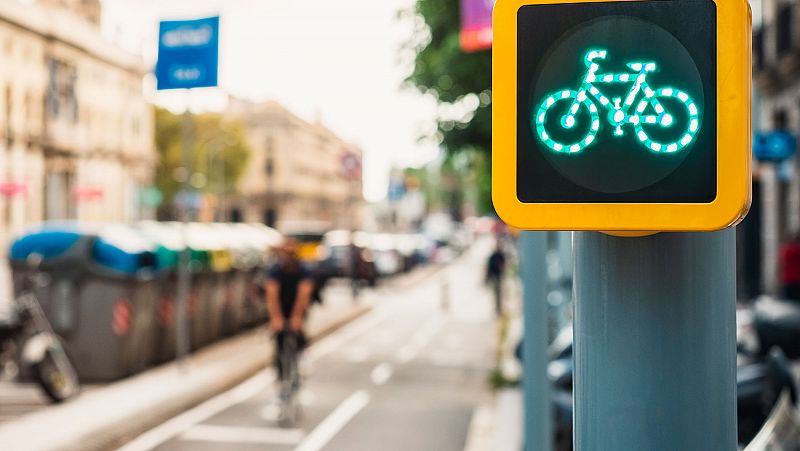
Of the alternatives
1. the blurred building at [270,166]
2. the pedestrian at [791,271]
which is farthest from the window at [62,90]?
the blurred building at [270,166]

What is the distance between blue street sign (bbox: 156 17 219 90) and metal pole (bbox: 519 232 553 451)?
22.8 ft

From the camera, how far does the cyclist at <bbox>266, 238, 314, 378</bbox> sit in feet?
31.5

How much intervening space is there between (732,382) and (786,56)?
21.1 metres

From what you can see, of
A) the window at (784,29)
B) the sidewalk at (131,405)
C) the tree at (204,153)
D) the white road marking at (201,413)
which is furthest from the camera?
the tree at (204,153)

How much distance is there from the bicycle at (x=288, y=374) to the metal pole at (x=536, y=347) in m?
4.37

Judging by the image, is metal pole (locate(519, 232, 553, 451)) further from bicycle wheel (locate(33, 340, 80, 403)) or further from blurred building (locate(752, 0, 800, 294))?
blurred building (locate(752, 0, 800, 294))

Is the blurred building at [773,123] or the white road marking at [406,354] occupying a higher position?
the blurred building at [773,123]

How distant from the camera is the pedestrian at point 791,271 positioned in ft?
47.0

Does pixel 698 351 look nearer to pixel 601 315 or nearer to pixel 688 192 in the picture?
pixel 601 315

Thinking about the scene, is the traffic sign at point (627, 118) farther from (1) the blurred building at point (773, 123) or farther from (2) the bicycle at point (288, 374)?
(1) the blurred building at point (773, 123)

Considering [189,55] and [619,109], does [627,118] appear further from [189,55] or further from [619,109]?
[189,55]

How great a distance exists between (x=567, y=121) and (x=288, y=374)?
820 centimetres

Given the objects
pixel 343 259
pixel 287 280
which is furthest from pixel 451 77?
pixel 343 259

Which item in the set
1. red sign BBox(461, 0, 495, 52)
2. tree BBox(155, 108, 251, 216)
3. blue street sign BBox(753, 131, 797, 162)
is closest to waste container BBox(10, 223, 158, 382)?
red sign BBox(461, 0, 495, 52)
